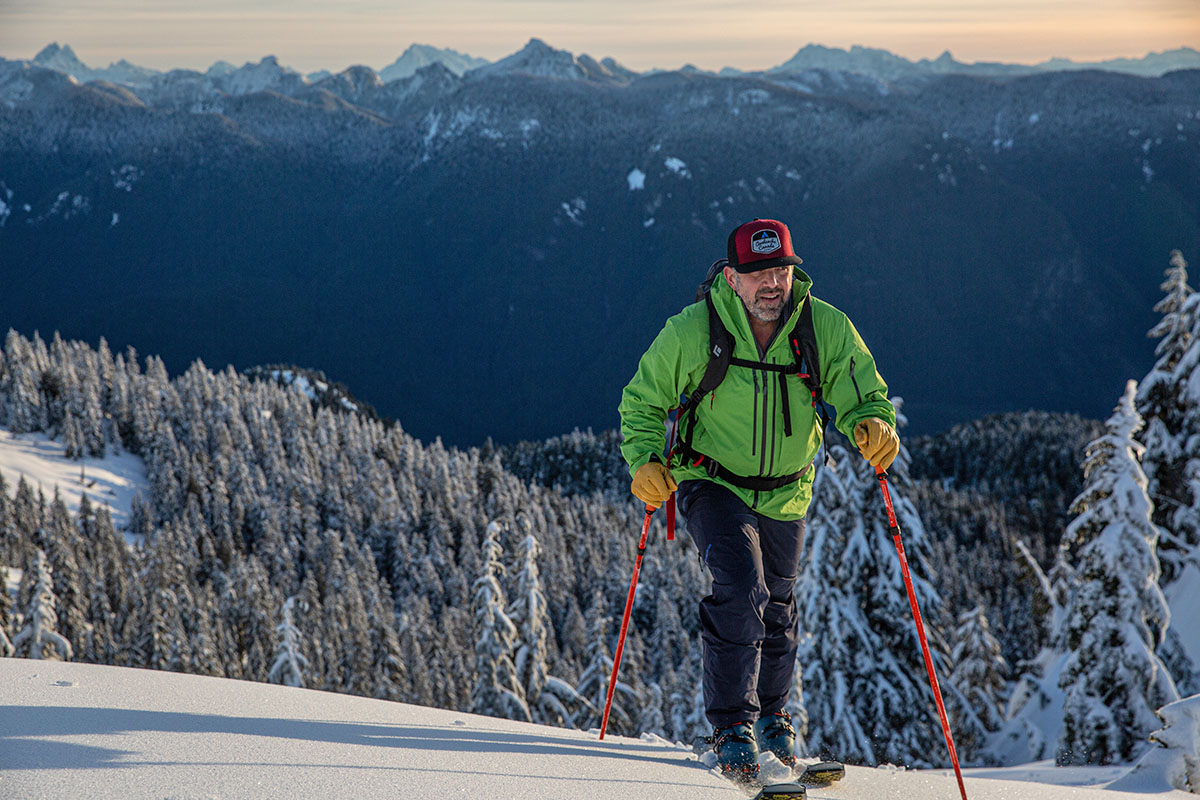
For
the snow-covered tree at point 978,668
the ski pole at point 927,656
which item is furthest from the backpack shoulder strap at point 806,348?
the snow-covered tree at point 978,668

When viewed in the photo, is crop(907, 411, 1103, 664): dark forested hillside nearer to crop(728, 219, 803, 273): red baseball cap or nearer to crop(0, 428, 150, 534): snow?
crop(728, 219, 803, 273): red baseball cap

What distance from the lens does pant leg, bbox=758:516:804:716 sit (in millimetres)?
5086

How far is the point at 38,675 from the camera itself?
5789mm

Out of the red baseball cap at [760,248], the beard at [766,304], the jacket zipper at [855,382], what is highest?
the red baseball cap at [760,248]

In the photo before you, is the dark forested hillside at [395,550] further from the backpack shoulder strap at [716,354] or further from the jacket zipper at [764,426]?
the backpack shoulder strap at [716,354]

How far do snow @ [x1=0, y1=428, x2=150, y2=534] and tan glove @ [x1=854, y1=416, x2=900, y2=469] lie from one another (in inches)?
5499

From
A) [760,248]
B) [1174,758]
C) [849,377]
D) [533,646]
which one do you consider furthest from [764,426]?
[533,646]

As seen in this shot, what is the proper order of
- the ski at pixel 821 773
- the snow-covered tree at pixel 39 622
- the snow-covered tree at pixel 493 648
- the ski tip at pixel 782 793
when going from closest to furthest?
the ski tip at pixel 782 793 < the ski at pixel 821 773 < the snow-covered tree at pixel 493 648 < the snow-covered tree at pixel 39 622

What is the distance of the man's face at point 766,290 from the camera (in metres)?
4.76

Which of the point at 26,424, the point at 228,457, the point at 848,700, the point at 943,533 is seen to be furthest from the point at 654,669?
the point at 26,424

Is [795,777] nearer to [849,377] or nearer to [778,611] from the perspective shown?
[778,611]

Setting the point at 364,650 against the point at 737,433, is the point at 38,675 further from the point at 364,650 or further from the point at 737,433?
the point at 364,650

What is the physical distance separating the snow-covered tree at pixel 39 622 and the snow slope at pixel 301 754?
23245mm

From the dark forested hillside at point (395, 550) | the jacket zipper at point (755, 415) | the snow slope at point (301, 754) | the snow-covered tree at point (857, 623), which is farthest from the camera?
the dark forested hillside at point (395, 550)
